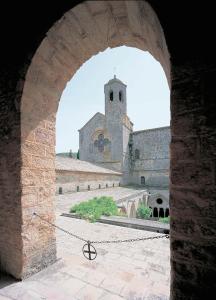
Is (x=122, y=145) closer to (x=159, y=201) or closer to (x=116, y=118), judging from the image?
(x=116, y=118)

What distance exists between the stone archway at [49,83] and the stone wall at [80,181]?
36.3 feet

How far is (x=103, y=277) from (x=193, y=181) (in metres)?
2.20

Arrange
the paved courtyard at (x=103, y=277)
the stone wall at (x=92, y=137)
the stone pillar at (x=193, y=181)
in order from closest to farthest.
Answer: the stone pillar at (x=193, y=181) < the paved courtyard at (x=103, y=277) < the stone wall at (x=92, y=137)

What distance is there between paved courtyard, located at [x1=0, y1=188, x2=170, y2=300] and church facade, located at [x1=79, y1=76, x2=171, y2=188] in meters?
23.6

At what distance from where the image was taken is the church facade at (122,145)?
27.9m

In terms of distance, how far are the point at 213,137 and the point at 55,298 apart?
249 cm

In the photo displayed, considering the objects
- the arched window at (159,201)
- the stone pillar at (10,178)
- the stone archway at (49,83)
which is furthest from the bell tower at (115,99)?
the stone pillar at (10,178)

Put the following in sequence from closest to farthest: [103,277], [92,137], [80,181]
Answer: [103,277], [80,181], [92,137]

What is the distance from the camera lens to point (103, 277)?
9.48 feet

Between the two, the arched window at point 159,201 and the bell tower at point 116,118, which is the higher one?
the bell tower at point 116,118

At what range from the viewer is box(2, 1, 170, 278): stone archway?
2.25m

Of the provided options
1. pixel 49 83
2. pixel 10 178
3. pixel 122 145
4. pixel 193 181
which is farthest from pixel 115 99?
pixel 193 181

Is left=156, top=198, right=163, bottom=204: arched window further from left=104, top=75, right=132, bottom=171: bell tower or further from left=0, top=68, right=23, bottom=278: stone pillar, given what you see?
left=0, top=68, right=23, bottom=278: stone pillar

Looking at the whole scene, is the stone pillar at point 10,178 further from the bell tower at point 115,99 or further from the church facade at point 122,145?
the bell tower at point 115,99
